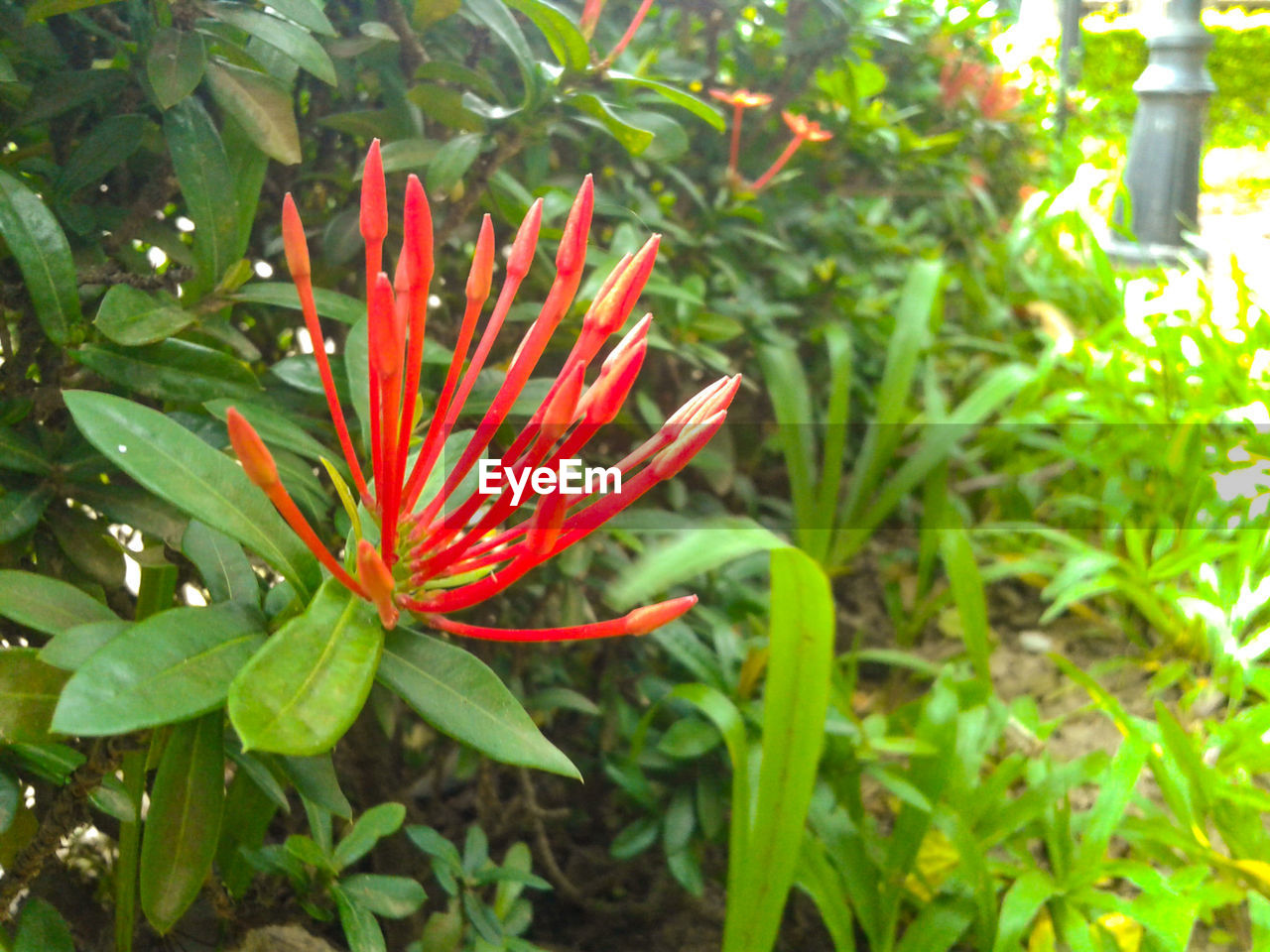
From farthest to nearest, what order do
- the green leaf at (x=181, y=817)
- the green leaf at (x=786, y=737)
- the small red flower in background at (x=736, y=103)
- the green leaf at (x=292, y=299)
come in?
the small red flower in background at (x=736, y=103)
the green leaf at (x=786, y=737)
the green leaf at (x=292, y=299)
the green leaf at (x=181, y=817)

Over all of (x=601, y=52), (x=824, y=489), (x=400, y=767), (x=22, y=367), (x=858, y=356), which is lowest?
(x=400, y=767)

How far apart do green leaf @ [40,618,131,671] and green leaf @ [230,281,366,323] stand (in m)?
0.23

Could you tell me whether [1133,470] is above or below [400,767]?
above

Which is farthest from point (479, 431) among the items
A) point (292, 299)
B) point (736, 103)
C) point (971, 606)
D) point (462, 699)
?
point (971, 606)

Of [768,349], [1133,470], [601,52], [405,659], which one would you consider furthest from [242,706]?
[1133,470]

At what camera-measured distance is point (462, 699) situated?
41 cm

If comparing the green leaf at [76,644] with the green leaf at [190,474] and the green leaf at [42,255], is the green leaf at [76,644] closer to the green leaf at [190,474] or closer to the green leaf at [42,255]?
the green leaf at [190,474]

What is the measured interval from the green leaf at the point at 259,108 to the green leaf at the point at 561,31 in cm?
17

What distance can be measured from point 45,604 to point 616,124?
441 mm

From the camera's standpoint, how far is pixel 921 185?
2094 millimetres

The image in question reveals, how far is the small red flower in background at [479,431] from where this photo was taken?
1.12ft

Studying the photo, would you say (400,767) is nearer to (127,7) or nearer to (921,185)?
(127,7)

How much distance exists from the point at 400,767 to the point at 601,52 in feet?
2.48

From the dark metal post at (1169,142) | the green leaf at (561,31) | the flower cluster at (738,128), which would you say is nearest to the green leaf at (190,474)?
the green leaf at (561,31)
